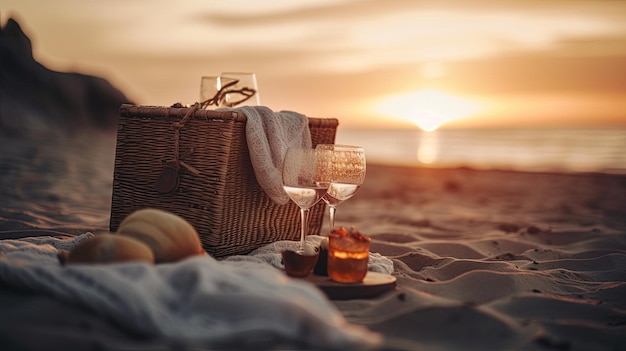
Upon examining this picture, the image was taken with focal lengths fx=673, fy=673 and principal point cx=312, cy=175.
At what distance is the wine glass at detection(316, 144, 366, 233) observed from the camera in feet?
10.8

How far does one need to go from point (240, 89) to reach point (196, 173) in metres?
0.76

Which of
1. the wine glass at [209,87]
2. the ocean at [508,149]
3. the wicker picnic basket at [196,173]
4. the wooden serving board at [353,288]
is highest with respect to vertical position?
the ocean at [508,149]

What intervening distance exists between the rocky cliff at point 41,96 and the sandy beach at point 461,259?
8236mm

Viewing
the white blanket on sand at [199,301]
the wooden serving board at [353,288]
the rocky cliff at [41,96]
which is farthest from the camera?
the rocky cliff at [41,96]

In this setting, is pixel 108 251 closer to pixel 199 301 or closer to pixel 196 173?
pixel 199 301

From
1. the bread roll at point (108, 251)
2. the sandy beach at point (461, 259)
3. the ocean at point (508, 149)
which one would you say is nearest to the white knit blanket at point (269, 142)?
the sandy beach at point (461, 259)

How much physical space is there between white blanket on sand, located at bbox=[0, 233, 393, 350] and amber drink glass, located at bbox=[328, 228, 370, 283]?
1.88ft

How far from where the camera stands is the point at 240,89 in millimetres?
4355

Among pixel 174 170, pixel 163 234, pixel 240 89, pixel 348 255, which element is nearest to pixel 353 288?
pixel 348 255

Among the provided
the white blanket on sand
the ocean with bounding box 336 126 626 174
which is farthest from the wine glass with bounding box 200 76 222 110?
the ocean with bounding box 336 126 626 174

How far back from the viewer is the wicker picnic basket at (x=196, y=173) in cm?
383

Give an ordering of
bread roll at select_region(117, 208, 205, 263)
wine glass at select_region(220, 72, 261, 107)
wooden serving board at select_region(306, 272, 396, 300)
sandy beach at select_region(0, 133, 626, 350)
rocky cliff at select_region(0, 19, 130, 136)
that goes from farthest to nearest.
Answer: rocky cliff at select_region(0, 19, 130, 136) → wine glass at select_region(220, 72, 261, 107) → wooden serving board at select_region(306, 272, 396, 300) → bread roll at select_region(117, 208, 205, 263) → sandy beach at select_region(0, 133, 626, 350)

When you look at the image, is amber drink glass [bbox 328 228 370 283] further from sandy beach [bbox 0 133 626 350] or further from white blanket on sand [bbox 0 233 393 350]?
white blanket on sand [bbox 0 233 393 350]

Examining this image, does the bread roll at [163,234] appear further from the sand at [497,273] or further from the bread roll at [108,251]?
the sand at [497,273]
